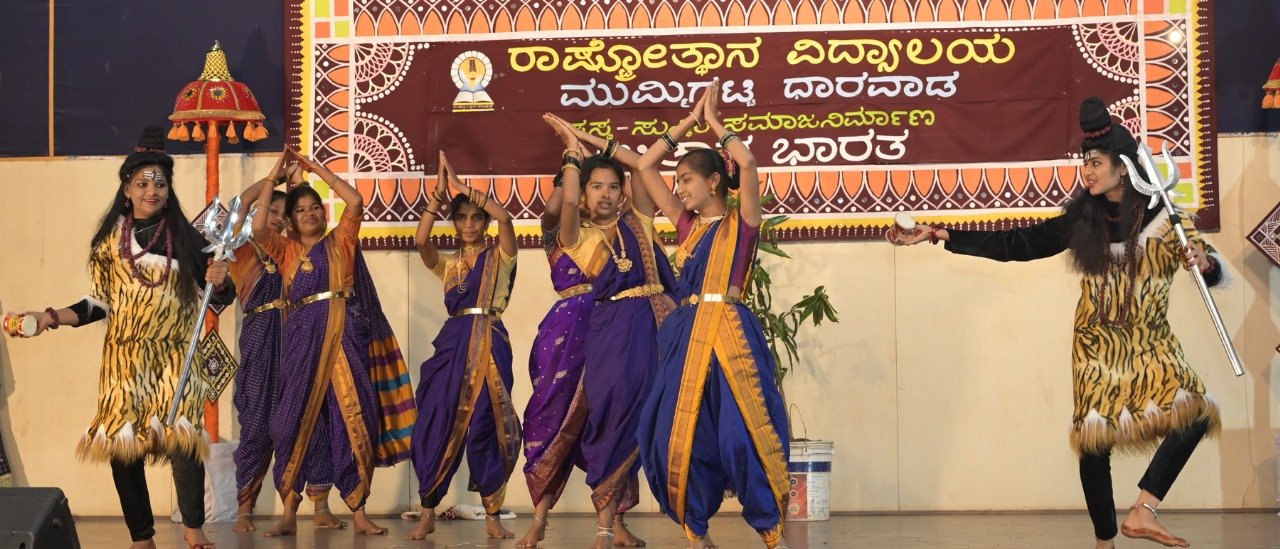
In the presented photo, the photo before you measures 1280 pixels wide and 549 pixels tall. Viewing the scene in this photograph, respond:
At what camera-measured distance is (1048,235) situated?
16.1 ft

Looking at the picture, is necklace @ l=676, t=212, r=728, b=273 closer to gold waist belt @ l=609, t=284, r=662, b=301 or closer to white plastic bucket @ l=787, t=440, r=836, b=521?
gold waist belt @ l=609, t=284, r=662, b=301

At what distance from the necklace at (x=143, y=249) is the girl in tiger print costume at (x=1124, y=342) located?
2.48 metres

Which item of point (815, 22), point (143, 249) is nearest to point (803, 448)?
point (815, 22)

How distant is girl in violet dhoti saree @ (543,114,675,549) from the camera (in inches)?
206

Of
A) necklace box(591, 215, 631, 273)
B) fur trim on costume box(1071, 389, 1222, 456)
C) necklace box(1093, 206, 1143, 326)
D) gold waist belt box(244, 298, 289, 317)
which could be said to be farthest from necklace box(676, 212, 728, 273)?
gold waist belt box(244, 298, 289, 317)

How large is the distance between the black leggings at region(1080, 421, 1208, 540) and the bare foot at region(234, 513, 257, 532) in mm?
3457

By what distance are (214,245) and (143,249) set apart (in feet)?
0.78

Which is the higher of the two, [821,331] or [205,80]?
[205,80]

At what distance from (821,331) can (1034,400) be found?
104 centimetres

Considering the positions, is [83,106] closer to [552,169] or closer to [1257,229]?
[552,169]

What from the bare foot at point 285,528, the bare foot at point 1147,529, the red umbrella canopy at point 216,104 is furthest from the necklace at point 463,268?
the bare foot at point 1147,529

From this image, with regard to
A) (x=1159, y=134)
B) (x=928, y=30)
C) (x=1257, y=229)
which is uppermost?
(x=928, y=30)

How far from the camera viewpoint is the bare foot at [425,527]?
5840 mm

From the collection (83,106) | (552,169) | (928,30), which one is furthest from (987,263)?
(83,106)
